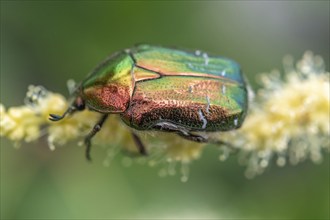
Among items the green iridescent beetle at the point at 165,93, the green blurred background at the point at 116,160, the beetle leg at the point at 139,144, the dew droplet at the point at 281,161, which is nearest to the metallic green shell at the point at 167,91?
the green iridescent beetle at the point at 165,93

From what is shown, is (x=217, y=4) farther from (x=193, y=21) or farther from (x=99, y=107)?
(x=99, y=107)

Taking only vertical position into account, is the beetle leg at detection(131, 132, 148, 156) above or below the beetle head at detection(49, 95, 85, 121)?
below

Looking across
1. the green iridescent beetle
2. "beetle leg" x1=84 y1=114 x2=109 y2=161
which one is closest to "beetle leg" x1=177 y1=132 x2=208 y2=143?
the green iridescent beetle

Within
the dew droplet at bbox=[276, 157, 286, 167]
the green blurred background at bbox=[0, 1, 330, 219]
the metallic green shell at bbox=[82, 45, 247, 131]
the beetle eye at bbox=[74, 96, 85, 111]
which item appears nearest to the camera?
the metallic green shell at bbox=[82, 45, 247, 131]

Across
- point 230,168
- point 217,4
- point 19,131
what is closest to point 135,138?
point 19,131

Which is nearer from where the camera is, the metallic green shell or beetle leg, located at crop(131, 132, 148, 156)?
the metallic green shell

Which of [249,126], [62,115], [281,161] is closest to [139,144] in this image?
[62,115]

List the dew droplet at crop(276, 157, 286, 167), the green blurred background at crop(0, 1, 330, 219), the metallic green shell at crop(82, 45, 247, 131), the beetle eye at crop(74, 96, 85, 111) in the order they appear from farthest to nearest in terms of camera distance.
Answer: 1. the green blurred background at crop(0, 1, 330, 219)
2. the dew droplet at crop(276, 157, 286, 167)
3. the beetle eye at crop(74, 96, 85, 111)
4. the metallic green shell at crop(82, 45, 247, 131)

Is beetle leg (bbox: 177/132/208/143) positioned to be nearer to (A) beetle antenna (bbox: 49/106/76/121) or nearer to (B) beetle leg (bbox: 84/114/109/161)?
(B) beetle leg (bbox: 84/114/109/161)
